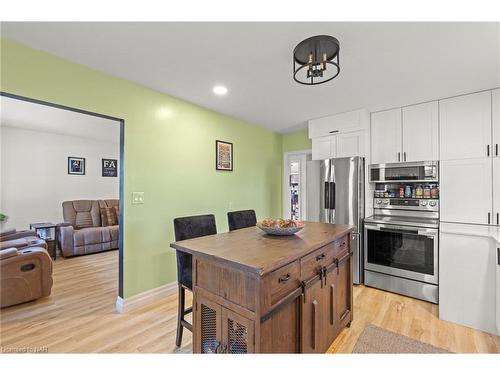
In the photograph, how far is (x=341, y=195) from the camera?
129 inches

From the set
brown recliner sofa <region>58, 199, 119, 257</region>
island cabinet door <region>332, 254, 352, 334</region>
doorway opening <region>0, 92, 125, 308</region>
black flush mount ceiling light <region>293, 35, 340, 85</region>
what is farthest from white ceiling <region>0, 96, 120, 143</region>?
island cabinet door <region>332, 254, 352, 334</region>

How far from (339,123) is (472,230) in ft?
6.48

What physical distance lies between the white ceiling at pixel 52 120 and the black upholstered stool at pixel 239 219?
8.27 feet

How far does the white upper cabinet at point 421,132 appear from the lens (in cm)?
293

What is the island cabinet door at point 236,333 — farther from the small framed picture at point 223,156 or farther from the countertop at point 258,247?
the small framed picture at point 223,156

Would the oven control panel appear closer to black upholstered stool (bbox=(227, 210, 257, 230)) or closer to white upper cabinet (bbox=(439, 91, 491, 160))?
white upper cabinet (bbox=(439, 91, 491, 160))

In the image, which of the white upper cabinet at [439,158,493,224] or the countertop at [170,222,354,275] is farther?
the white upper cabinet at [439,158,493,224]

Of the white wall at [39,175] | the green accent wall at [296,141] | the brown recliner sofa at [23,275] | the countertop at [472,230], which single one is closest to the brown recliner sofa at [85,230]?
the white wall at [39,175]

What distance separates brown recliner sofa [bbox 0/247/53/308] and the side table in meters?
1.81

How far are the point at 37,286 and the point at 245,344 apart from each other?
2.79 m

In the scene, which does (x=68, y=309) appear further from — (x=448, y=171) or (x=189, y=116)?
(x=448, y=171)

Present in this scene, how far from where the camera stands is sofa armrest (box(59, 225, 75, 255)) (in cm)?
427

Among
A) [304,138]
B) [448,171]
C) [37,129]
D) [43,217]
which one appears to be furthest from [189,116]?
[43,217]

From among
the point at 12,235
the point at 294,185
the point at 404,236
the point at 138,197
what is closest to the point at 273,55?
the point at 138,197
